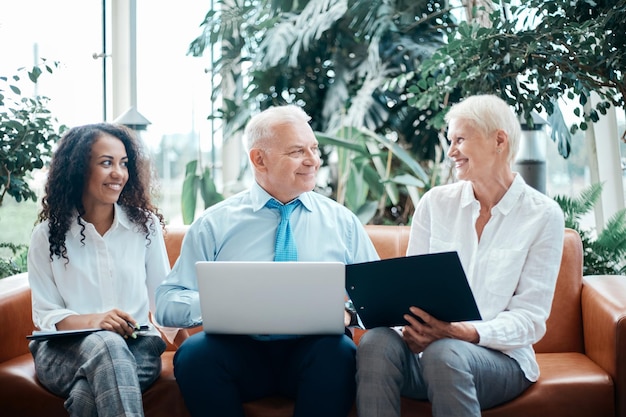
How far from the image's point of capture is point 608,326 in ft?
7.59

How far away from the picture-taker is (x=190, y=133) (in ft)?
15.8

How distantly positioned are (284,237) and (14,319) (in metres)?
0.94

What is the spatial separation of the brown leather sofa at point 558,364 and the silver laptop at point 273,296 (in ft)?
0.95

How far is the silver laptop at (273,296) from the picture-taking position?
1975 mm

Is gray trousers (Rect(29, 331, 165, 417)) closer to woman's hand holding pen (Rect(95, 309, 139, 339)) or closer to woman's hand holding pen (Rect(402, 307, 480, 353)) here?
woman's hand holding pen (Rect(95, 309, 139, 339))

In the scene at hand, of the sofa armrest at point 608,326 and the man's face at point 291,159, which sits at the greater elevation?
the man's face at point 291,159

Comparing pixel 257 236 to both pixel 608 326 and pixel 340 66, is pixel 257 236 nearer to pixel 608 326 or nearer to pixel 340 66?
pixel 608 326

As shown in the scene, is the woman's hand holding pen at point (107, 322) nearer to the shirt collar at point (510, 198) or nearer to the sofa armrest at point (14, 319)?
the sofa armrest at point (14, 319)

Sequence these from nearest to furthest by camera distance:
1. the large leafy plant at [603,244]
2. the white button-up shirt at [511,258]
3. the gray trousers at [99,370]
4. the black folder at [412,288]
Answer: the black folder at [412,288], the gray trousers at [99,370], the white button-up shirt at [511,258], the large leafy plant at [603,244]

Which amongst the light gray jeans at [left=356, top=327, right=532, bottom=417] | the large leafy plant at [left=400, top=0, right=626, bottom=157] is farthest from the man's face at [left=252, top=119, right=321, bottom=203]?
the large leafy plant at [left=400, top=0, right=626, bottom=157]

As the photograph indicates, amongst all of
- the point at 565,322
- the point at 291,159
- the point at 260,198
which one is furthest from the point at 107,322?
the point at 565,322

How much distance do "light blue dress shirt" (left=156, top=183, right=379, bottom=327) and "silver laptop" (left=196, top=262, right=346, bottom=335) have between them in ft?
0.96

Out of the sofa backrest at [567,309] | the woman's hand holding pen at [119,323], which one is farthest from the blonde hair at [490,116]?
the woman's hand holding pen at [119,323]

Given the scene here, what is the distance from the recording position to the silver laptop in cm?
197
